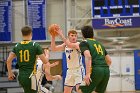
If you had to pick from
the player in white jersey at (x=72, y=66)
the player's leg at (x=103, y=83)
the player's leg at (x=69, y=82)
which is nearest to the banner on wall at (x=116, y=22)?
the player in white jersey at (x=72, y=66)

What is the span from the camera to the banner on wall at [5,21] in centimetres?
2011

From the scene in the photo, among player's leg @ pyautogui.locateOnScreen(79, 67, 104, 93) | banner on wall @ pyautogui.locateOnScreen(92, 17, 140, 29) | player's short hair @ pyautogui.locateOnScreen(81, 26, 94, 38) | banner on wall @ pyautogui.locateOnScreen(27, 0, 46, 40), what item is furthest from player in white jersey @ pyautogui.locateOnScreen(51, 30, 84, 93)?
banner on wall @ pyautogui.locateOnScreen(27, 0, 46, 40)

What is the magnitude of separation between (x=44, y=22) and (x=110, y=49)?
3.93 meters

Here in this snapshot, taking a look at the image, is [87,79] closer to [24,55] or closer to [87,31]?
[87,31]

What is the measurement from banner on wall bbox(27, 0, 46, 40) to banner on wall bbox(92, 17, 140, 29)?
3.33 meters

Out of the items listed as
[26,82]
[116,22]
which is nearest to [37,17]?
[116,22]

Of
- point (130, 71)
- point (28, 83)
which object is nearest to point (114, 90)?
point (130, 71)

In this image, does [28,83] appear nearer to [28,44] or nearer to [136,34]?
[28,44]

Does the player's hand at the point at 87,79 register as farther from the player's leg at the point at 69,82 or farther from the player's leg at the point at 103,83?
the player's leg at the point at 69,82

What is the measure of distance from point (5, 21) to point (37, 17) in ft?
5.88

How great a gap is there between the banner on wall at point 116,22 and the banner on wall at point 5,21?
5.02m

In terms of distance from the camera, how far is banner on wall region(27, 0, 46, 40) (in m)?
20.0

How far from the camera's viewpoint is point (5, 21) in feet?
65.9

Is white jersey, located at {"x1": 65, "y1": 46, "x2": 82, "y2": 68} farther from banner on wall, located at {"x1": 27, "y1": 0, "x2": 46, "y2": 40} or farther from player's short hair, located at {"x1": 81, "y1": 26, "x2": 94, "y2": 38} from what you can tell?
banner on wall, located at {"x1": 27, "y1": 0, "x2": 46, "y2": 40}
